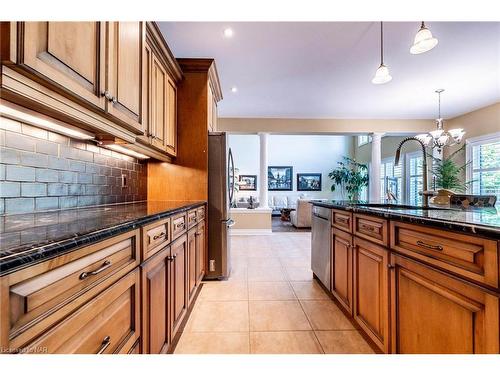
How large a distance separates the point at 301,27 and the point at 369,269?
92.4 inches

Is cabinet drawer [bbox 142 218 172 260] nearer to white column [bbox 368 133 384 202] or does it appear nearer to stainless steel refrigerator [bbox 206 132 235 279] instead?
stainless steel refrigerator [bbox 206 132 235 279]

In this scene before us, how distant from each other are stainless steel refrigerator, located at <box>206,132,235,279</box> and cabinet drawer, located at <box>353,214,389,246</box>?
4.79ft

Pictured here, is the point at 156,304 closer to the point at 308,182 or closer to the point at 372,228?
the point at 372,228

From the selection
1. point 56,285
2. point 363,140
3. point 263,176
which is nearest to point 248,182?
point 263,176

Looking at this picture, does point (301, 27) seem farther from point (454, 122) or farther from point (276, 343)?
point (454, 122)

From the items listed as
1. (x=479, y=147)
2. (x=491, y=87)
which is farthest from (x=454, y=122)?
(x=491, y=87)

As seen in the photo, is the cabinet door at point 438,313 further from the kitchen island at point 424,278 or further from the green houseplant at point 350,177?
the green houseplant at point 350,177

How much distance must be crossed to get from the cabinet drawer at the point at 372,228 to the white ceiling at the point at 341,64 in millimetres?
1994

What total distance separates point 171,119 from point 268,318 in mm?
2118

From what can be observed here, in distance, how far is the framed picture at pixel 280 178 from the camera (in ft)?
33.6

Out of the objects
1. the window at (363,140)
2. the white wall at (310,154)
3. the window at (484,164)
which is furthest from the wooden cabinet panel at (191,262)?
the window at (363,140)

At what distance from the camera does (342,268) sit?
1.93 meters

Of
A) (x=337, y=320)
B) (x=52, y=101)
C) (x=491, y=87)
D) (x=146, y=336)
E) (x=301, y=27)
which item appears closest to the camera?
(x=52, y=101)
